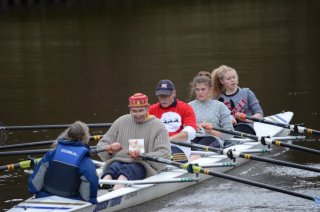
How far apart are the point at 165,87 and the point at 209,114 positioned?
172cm

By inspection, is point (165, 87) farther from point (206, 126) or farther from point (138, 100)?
point (206, 126)

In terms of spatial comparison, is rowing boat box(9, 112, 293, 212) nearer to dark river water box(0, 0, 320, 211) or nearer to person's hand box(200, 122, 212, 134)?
dark river water box(0, 0, 320, 211)

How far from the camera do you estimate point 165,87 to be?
12812mm

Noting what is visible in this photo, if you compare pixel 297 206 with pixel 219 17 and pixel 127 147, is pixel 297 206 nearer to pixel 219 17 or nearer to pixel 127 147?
pixel 127 147

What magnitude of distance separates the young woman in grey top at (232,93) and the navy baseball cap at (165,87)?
89.0 inches

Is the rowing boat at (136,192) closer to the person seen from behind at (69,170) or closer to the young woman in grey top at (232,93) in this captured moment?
the person seen from behind at (69,170)

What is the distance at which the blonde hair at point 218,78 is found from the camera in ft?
49.1

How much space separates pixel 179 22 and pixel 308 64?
16047 mm

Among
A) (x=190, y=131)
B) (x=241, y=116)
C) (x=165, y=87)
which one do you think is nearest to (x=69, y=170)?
(x=165, y=87)

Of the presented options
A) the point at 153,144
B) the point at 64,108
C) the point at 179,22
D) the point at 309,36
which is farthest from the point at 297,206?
the point at 179,22

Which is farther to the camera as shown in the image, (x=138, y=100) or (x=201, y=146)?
(x=201, y=146)

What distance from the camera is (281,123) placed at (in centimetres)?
1520

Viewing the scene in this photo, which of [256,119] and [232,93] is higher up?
[232,93]

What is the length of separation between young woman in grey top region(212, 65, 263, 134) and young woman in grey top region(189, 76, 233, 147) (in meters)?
0.78
